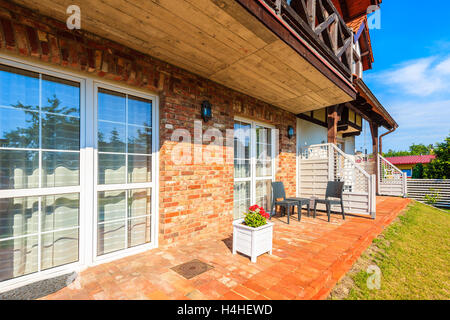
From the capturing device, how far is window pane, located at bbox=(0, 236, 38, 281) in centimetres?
211

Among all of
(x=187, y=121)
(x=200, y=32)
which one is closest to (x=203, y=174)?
(x=187, y=121)

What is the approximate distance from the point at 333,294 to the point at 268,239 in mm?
925

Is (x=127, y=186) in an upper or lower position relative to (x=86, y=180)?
lower

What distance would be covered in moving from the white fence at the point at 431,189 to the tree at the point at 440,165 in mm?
682

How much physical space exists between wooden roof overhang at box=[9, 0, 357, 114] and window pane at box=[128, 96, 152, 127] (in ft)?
2.20

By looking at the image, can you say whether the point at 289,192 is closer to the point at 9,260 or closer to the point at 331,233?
the point at 331,233

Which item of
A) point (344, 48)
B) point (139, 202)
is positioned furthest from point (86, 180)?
point (344, 48)

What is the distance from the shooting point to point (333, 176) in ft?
18.8

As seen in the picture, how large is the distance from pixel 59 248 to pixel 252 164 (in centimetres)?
364

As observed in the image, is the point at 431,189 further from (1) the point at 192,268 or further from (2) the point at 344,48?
(1) the point at 192,268

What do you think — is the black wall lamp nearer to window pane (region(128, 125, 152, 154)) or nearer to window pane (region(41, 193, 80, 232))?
window pane (region(128, 125, 152, 154))

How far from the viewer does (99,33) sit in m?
2.45

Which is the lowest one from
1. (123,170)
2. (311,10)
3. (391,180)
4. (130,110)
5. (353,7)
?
(391,180)

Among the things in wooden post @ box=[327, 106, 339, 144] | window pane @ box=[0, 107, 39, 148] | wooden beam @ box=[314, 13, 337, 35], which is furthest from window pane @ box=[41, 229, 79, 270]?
wooden post @ box=[327, 106, 339, 144]
